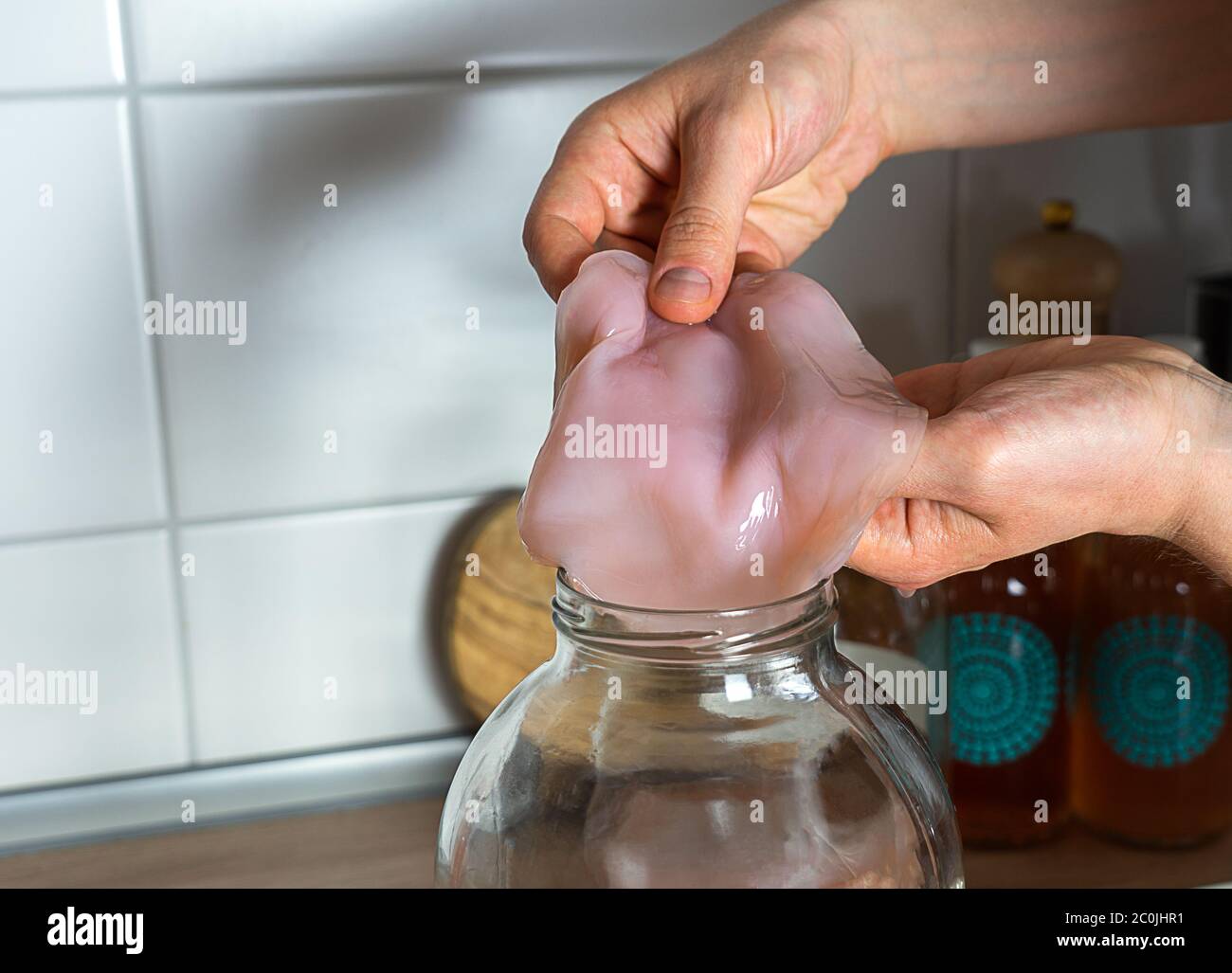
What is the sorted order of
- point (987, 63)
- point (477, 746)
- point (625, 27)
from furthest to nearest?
1. point (625, 27)
2. point (987, 63)
3. point (477, 746)

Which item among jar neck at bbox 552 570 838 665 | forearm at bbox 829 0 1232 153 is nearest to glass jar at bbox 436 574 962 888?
jar neck at bbox 552 570 838 665

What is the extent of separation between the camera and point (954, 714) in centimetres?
68

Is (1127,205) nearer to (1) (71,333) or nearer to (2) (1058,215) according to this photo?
(2) (1058,215)

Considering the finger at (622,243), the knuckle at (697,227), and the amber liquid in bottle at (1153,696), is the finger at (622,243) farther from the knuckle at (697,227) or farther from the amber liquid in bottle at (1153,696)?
the amber liquid in bottle at (1153,696)

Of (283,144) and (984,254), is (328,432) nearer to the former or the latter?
(283,144)

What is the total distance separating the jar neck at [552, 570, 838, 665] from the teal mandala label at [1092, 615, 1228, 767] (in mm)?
333

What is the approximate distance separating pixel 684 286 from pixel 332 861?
1.40 ft

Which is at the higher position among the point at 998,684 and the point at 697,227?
the point at 697,227

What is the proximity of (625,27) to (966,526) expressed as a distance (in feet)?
1.28

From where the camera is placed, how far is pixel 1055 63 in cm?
61

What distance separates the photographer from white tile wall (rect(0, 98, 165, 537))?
652mm

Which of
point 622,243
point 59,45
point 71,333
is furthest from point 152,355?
point 622,243

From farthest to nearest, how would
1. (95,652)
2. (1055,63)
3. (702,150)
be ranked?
(95,652), (1055,63), (702,150)

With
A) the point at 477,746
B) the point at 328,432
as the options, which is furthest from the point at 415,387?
the point at 477,746
